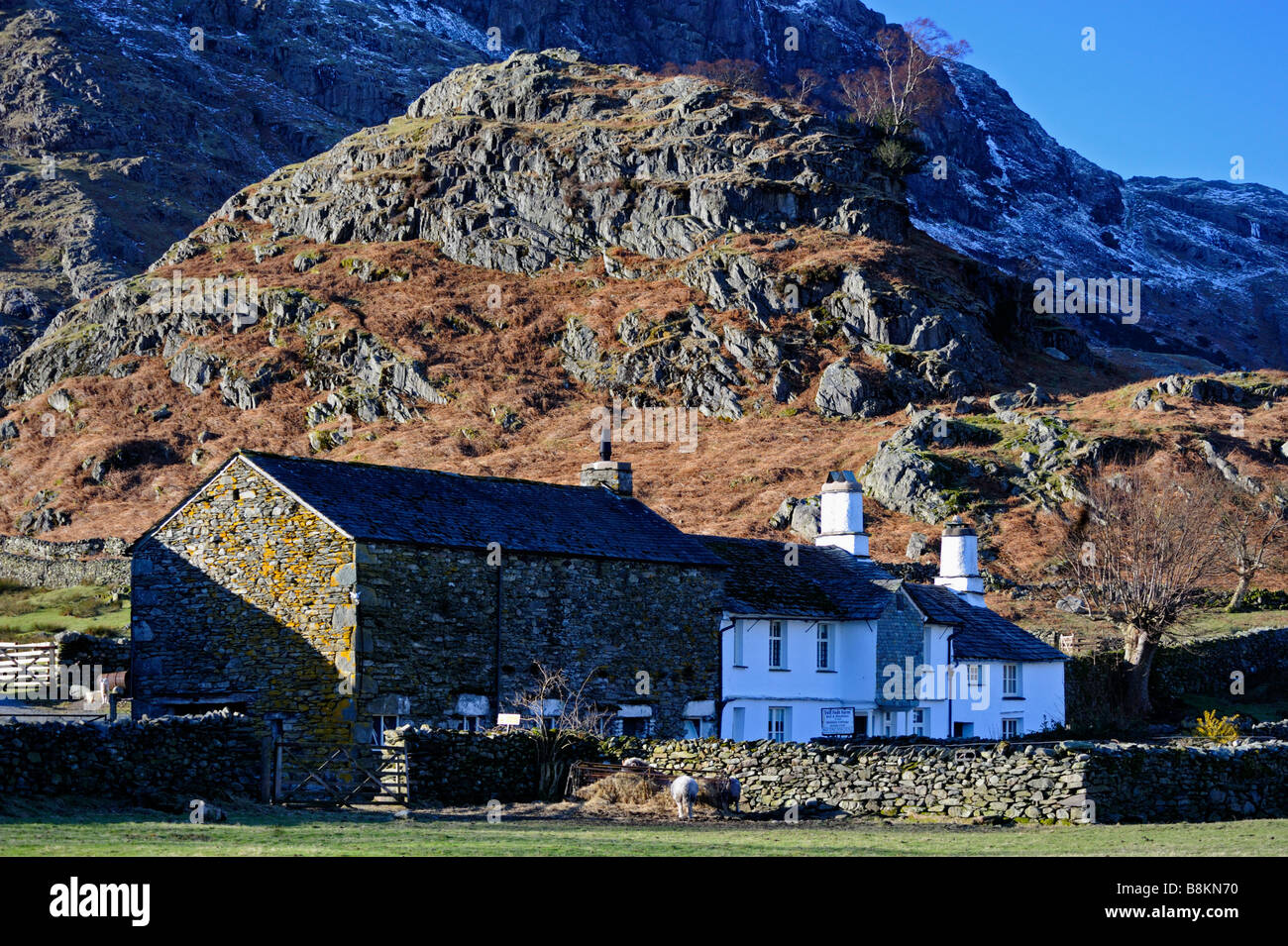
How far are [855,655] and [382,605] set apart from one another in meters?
15.8

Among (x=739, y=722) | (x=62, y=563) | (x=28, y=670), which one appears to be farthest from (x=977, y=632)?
(x=62, y=563)

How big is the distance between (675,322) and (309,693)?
65.6 m

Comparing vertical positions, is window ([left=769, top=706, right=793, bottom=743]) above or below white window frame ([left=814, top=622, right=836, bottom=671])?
below

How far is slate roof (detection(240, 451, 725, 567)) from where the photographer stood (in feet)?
100

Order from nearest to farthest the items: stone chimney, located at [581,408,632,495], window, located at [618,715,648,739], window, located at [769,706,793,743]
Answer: window, located at [618,715,648,739] < window, located at [769,706,793,743] < stone chimney, located at [581,408,632,495]

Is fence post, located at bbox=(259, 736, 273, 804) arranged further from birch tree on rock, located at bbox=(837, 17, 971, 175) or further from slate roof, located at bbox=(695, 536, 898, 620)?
birch tree on rock, located at bbox=(837, 17, 971, 175)

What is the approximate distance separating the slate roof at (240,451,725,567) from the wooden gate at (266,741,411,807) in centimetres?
448

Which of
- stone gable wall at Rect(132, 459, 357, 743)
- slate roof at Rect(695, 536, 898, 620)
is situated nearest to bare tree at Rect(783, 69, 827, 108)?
slate roof at Rect(695, 536, 898, 620)

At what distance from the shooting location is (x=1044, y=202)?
185 metres

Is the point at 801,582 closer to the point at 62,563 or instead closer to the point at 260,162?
the point at 62,563

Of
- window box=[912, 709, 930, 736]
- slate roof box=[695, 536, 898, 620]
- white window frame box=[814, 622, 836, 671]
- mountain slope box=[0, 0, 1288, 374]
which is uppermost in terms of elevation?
mountain slope box=[0, 0, 1288, 374]

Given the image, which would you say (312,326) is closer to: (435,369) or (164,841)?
(435,369)

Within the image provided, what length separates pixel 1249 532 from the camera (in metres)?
64.4

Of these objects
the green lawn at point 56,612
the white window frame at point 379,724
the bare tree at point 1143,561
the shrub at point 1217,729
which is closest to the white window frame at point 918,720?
the shrub at point 1217,729
